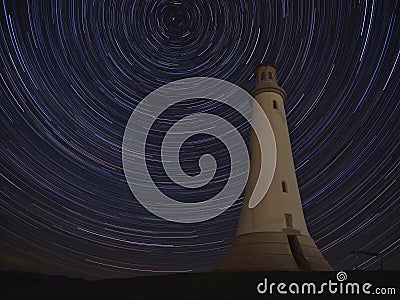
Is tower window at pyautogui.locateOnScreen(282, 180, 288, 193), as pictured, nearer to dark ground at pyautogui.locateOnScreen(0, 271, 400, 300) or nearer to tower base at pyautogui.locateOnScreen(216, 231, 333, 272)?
tower base at pyautogui.locateOnScreen(216, 231, 333, 272)

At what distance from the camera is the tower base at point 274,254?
17.5 metres

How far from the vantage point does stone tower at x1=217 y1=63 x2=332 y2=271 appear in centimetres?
1772

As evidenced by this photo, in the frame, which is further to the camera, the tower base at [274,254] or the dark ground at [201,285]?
the tower base at [274,254]

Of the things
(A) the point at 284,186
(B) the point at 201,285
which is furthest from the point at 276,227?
(B) the point at 201,285

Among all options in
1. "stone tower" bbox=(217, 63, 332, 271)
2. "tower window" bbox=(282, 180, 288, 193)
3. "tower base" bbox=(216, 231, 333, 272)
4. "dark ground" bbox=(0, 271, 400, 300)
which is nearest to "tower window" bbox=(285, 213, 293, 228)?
"stone tower" bbox=(217, 63, 332, 271)

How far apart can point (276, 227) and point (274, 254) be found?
4.62 ft

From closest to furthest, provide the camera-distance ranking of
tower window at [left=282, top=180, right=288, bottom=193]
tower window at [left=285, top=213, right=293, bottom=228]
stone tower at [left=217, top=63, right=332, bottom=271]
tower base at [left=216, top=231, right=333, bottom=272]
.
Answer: tower base at [left=216, top=231, right=333, bottom=272] < stone tower at [left=217, top=63, right=332, bottom=271] < tower window at [left=285, top=213, right=293, bottom=228] < tower window at [left=282, top=180, right=288, bottom=193]

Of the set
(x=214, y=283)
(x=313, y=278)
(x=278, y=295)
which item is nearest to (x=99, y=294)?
(x=214, y=283)

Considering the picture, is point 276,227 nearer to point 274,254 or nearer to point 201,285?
point 274,254

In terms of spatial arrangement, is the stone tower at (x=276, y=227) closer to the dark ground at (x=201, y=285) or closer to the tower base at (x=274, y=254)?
the tower base at (x=274, y=254)

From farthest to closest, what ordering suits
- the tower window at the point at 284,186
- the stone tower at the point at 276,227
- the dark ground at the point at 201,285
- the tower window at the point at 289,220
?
the tower window at the point at 284,186 → the tower window at the point at 289,220 → the stone tower at the point at 276,227 → the dark ground at the point at 201,285

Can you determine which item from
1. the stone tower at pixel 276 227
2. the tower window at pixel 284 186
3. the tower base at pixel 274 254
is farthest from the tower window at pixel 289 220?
the tower window at pixel 284 186

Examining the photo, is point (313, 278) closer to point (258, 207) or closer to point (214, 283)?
point (214, 283)

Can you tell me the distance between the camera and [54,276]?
58.4m
